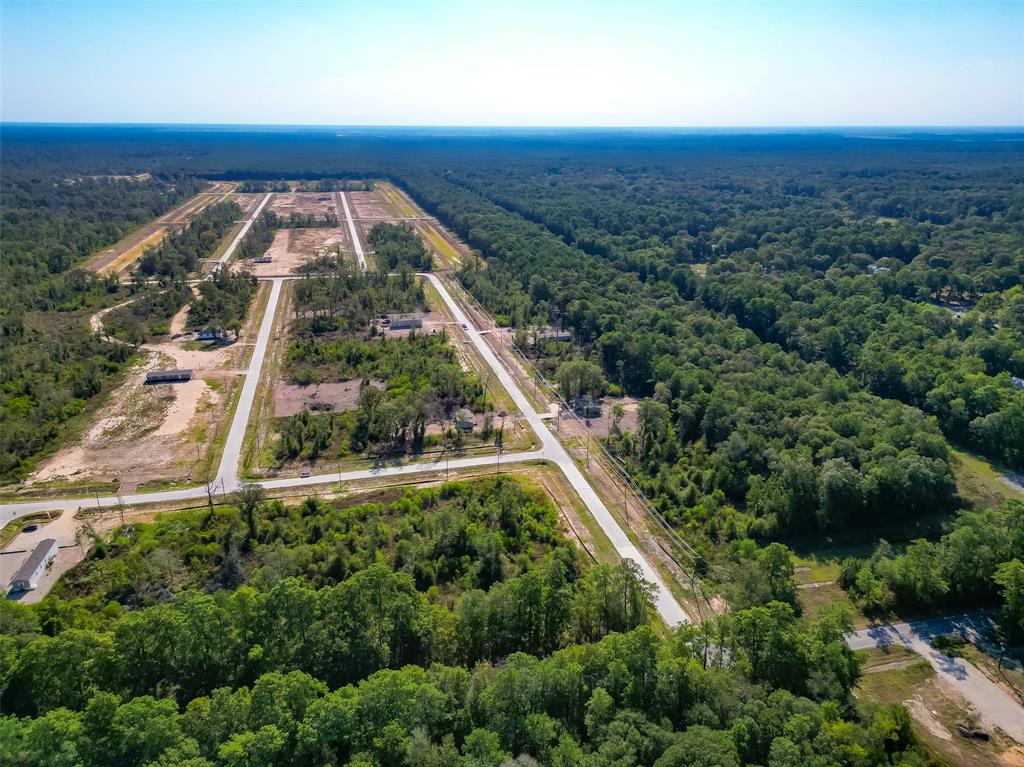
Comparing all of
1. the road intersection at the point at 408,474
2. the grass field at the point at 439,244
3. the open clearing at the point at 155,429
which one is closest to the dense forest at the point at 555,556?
the road intersection at the point at 408,474

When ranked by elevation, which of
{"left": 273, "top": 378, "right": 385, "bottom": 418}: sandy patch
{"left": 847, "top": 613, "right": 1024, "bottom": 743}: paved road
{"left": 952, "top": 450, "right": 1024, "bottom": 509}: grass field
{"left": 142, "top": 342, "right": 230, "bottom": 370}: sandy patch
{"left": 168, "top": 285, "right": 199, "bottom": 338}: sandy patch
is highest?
{"left": 168, "top": 285, "right": 199, "bottom": 338}: sandy patch

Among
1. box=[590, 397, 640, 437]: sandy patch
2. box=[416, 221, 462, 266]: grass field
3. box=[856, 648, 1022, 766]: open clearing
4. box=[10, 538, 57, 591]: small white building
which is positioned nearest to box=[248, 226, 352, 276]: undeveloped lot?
box=[416, 221, 462, 266]: grass field

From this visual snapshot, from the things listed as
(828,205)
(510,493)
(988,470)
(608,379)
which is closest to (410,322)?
(608,379)

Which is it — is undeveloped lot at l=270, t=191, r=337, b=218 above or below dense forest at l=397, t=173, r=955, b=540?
above

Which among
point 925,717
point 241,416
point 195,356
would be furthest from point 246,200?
point 925,717

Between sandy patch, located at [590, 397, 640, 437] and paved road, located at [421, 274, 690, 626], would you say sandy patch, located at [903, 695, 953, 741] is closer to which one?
paved road, located at [421, 274, 690, 626]

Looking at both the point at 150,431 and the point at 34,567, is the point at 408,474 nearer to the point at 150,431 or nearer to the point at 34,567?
the point at 34,567
